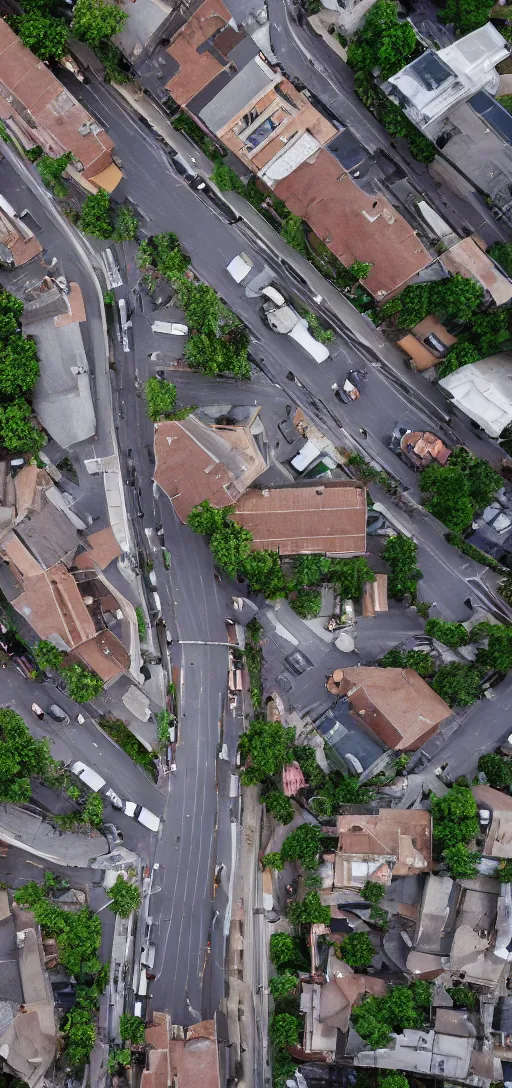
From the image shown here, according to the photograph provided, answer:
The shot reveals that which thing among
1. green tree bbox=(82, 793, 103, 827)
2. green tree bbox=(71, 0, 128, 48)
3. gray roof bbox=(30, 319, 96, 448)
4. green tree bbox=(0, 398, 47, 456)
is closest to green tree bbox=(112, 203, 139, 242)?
gray roof bbox=(30, 319, 96, 448)

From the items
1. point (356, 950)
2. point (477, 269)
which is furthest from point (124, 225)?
point (356, 950)

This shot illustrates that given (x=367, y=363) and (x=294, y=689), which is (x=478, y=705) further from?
(x=367, y=363)

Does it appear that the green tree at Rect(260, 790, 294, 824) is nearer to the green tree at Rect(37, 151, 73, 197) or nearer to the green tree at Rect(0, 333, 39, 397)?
the green tree at Rect(0, 333, 39, 397)

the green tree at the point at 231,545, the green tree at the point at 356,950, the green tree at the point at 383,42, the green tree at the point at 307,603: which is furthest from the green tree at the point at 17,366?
the green tree at the point at 356,950

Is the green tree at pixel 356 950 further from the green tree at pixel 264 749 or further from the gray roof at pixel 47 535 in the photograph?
the gray roof at pixel 47 535

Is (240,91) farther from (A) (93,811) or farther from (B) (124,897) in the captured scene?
(B) (124,897)

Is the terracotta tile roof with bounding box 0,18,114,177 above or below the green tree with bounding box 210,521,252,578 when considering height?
above
